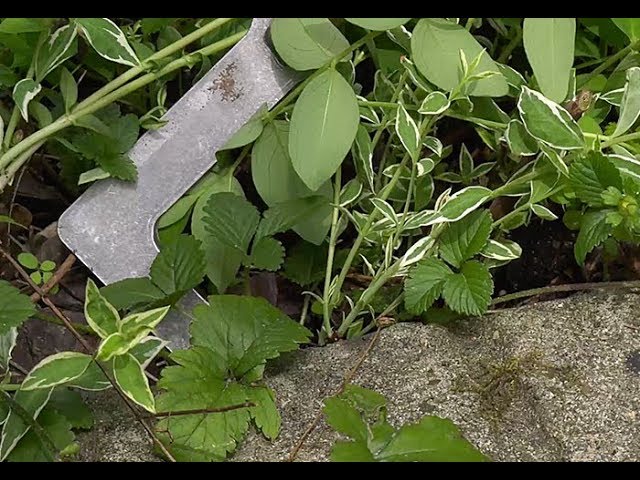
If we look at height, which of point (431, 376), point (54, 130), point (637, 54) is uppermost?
point (54, 130)

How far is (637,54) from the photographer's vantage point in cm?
105

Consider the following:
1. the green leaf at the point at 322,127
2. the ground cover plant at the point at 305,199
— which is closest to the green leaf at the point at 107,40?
the ground cover plant at the point at 305,199

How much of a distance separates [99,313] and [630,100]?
65cm

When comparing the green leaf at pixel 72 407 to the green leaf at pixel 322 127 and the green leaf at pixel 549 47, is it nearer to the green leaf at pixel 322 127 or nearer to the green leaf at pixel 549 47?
the green leaf at pixel 322 127

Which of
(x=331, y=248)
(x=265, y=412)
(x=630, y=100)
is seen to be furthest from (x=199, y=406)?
(x=630, y=100)

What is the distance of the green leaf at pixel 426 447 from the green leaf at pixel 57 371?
0.32 metres

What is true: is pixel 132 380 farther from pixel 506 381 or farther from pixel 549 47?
pixel 549 47

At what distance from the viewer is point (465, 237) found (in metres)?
0.99

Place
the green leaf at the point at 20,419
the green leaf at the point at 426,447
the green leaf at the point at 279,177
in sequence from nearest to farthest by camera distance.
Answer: the green leaf at the point at 426,447
the green leaf at the point at 20,419
the green leaf at the point at 279,177

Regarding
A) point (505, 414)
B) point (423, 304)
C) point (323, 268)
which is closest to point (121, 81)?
point (323, 268)

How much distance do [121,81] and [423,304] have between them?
482mm

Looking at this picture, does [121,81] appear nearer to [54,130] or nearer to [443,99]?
[54,130]

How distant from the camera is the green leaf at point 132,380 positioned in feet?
2.59

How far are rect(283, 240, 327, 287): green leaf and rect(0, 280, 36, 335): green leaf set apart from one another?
0.37 m
